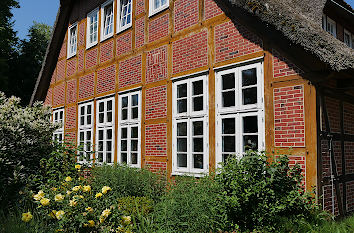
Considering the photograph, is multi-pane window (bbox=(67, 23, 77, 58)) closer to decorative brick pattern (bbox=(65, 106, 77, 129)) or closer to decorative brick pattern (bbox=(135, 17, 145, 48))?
decorative brick pattern (bbox=(65, 106, 77, 129))

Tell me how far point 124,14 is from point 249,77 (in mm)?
5388

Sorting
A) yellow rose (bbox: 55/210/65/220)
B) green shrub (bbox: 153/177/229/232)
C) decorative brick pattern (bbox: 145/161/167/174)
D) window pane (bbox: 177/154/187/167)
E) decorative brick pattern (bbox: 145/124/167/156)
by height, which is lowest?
green shrub (bbox: 153/177/229/232)

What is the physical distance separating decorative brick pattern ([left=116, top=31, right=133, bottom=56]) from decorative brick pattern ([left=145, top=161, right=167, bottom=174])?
3356 millimetres

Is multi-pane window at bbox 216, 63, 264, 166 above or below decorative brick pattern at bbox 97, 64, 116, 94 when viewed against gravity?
below

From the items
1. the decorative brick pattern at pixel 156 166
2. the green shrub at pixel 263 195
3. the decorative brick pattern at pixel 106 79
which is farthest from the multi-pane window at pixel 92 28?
the green shrub at pixel 263 195

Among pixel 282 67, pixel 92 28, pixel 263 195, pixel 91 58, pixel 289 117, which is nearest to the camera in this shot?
pixel 263 195

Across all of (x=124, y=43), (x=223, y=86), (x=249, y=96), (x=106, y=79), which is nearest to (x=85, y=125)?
(x=106, y=79)

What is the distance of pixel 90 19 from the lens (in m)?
11.7

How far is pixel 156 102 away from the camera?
7980mm

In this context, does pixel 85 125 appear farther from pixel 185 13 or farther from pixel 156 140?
pixel 185 13

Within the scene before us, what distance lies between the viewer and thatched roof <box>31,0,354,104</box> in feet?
15.7

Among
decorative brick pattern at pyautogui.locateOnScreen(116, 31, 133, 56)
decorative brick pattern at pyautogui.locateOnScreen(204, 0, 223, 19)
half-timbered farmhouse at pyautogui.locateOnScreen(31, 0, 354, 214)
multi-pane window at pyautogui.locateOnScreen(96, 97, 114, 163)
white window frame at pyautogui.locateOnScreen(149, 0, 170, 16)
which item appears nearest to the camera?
half-timbered farmhouse at pyautogui.locateOnScreen(31, 0, 354, 214)

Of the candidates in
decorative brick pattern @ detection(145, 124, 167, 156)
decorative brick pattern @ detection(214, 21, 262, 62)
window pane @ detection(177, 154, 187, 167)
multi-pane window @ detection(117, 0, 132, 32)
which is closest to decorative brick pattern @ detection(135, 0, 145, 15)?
multi-pane window @ detection(117, 0, 132, 32)

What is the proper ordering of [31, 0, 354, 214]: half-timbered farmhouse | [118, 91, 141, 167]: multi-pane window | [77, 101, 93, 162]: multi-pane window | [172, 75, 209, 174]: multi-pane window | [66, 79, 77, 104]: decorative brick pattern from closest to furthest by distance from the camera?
[31, 0, 354, 214]: half-timbered farmhouse, [172, 75, 209, 174]: multi-pane window, [118, 91, 141, 167]: multi-pane window, [77, 101, 93, 162]: multi-pane window, [66, 79, 77, 104]: decorative brick pattern
